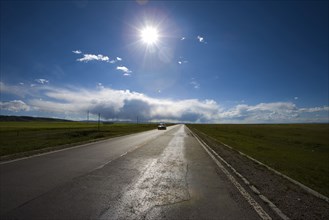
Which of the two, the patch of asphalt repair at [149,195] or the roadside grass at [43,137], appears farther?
the roadside grass at [43,137]

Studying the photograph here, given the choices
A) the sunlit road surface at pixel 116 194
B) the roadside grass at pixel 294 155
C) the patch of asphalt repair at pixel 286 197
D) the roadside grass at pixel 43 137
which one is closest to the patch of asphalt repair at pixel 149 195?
the sunlit road surface at pixel 116 194

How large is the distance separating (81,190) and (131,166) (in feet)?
14.4

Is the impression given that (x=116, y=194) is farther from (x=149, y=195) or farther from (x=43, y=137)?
(x=43, y=137)

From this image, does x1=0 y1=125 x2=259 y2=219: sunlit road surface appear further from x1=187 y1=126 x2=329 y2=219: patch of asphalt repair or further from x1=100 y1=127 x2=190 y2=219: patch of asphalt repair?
x1=187 y1=126 x2=329 y2=219: patch of asphalt repair

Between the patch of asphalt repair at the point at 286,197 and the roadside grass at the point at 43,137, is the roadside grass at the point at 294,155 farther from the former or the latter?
the roadside grass at the point at 43,137

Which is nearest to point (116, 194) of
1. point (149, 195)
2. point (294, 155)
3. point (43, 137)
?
point (149, 195)

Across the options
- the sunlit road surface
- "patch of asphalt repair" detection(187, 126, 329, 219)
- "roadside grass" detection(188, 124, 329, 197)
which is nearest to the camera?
the sunlit road surface

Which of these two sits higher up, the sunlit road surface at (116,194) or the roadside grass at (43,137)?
the roadside grass at (43,137)

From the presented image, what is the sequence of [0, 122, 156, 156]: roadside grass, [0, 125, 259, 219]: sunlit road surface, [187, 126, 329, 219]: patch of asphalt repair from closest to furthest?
[0, 125, 259, 219]: sunlit road surface → [187, 126, 329, 219]: patch of asphalt repair → [0, 122, 156, 156]: roadside grass

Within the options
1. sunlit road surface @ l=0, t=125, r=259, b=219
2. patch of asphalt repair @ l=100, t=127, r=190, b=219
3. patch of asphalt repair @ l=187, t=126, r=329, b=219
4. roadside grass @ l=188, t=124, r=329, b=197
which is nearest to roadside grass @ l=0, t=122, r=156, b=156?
sunlit road surface @ l=0, t=125, r=259, b=219

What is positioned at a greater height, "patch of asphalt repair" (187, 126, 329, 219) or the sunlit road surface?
the sunlit road surface

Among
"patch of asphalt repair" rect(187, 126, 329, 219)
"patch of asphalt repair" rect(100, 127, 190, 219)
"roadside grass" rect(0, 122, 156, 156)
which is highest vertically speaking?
"roadside grass" rect(0, 122, 156, 156)

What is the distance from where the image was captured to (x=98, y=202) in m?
5.91

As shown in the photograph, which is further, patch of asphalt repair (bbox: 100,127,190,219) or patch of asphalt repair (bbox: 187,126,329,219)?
patch of asphalt repair (bbox: 187,126,329,219)
